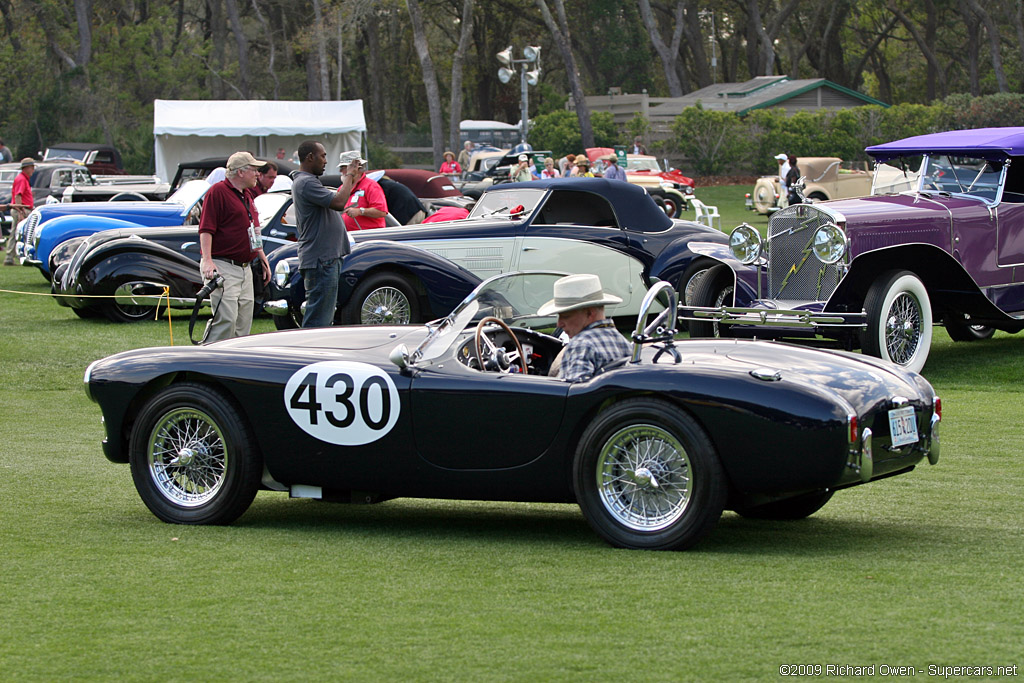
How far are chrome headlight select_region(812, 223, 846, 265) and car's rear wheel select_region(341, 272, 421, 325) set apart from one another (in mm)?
4090

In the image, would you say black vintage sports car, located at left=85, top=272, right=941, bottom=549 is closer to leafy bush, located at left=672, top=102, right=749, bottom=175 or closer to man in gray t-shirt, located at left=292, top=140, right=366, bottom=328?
man in gray t-shirt, located at left=292, top=140, right=366, bottom=328

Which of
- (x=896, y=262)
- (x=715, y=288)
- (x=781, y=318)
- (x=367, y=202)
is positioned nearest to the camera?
(x=781, y=318)

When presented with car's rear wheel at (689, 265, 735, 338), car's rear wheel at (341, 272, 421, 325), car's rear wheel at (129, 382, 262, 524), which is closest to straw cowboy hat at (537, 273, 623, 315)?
car's rear wheel at (129, 382, 262, 524)

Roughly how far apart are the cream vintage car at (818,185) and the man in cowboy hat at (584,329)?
29.1m

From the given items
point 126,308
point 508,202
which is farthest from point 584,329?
point 126,308

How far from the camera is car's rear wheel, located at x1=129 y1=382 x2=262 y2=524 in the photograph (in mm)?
6070

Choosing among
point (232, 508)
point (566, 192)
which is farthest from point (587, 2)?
point (232, 508)

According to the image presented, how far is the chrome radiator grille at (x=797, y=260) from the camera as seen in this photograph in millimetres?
11125

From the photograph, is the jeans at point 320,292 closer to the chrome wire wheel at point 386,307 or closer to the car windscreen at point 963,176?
the chrome wire wheel at point 386,307

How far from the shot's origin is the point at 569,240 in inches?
528

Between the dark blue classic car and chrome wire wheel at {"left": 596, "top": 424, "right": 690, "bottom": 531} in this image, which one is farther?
the dark blue classic car

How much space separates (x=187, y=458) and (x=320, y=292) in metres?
4.38

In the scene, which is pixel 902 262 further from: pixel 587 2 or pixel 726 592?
pixel 587 2

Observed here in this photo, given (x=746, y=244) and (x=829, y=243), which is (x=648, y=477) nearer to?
(x=829, y=243)
